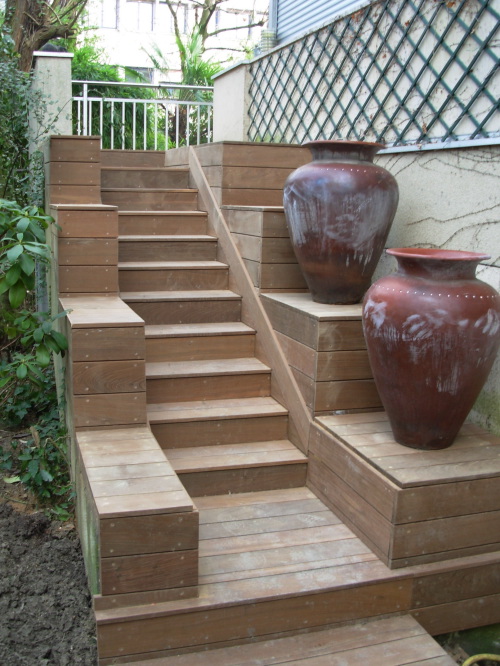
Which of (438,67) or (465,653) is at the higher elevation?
(438,67)

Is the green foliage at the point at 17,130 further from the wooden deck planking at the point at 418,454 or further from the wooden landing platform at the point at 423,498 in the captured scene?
the wooden landing platform at the point at 423,498

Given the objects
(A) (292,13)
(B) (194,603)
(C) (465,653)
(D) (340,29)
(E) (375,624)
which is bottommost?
(C) (465,653)

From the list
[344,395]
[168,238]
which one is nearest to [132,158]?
[168,238]

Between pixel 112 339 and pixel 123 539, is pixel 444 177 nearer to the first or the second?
pixel 112 339

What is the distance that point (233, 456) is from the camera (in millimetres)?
2930

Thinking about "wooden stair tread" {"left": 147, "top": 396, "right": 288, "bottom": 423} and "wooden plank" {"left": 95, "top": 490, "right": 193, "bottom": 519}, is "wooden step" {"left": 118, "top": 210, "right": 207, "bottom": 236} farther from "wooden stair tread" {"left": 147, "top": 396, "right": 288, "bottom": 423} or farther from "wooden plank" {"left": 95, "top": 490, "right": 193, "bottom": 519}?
"wooden plank" {"left": 95, "top": 490, "right": 193, "bottom": 519}

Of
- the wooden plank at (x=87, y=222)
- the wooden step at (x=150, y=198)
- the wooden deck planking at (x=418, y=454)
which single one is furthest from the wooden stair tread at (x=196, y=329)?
the wooden step at (x=150, y=198)

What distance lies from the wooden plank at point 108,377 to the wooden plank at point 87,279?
694 mm

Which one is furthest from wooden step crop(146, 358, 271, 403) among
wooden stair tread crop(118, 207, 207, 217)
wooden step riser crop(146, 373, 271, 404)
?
wooden stair tread crop(118, 207, 207, 217)

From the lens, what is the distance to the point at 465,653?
2387 mm

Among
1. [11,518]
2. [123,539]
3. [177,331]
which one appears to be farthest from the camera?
[177,331]

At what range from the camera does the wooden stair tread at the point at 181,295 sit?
3516mm

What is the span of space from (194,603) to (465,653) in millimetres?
1019

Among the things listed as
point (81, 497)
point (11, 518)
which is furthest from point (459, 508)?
point (11, 518)
